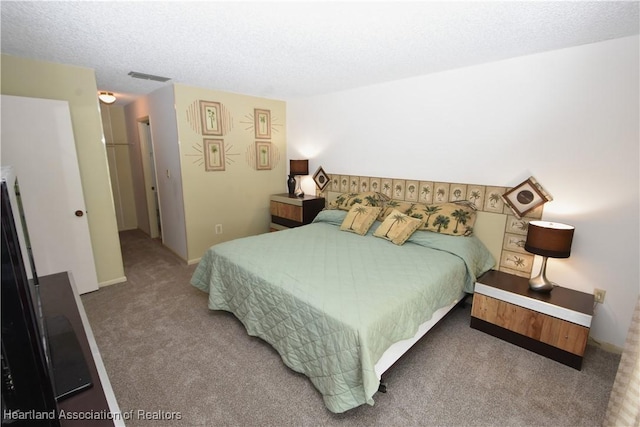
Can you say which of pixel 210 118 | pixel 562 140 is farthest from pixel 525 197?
pixel 210 118

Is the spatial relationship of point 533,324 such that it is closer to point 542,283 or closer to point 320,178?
point 542,283

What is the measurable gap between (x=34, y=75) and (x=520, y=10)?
3855 mm

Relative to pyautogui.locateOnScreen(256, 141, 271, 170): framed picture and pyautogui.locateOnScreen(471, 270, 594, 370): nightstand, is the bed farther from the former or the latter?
pyautogui.locateOnScreen(256, 141, 271, 170): framed picture

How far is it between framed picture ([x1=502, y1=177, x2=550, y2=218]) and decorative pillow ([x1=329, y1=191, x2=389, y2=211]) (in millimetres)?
1318

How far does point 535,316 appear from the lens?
2.23m

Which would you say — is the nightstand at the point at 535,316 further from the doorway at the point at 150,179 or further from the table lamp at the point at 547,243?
the doorway at the point at 150,179

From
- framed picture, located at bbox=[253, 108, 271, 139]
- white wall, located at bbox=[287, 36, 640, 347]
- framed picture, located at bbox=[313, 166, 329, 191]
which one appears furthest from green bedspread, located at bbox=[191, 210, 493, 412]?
framed picture, located at bbox=[253, 108, 271, 139]

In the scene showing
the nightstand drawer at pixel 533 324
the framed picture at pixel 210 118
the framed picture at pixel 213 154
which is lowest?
the nightstand drawer at pixel 533 324

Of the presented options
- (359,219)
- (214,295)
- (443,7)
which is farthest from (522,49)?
(214,295)

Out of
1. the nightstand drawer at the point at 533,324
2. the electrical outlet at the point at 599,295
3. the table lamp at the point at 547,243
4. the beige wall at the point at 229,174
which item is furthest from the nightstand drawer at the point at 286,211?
the electrical outlet at the point at 599,295

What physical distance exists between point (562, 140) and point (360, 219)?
1.87m

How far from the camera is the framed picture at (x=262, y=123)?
4327 millimetres

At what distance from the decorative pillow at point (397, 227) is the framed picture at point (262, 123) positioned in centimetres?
239

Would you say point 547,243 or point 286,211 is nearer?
point 547,243
